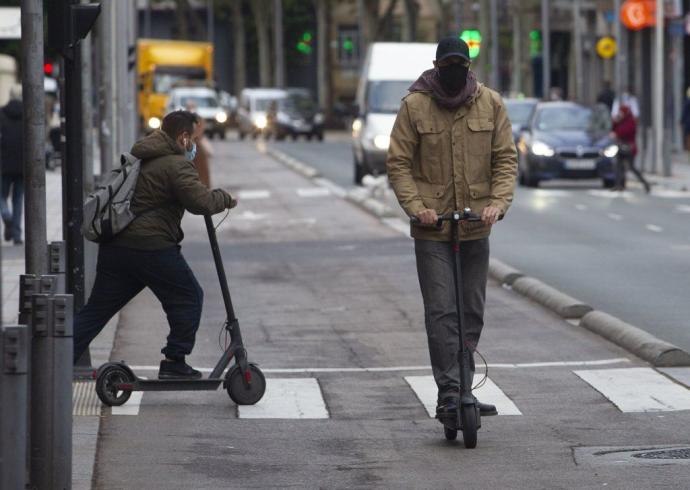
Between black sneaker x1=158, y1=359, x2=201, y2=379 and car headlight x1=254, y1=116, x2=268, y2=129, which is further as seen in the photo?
car headlight x1=254, y1=116, x2=268, y2=129

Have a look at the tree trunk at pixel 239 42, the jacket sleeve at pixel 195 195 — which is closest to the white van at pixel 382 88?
the jacket sleeve at pixel 195 195

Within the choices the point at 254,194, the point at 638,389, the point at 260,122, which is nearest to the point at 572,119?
the point at 254,194

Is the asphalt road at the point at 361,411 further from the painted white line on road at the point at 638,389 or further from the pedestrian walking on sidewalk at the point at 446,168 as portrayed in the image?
the pedestrian walking on sidewalk at the point at 446,168

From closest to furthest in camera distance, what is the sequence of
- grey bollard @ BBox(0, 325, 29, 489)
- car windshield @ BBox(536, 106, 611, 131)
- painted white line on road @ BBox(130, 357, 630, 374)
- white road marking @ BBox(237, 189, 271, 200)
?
1. grey bollard @ BBox(0, 325, 29, 489)
2. painted white line on road @ BBox(130, 357, 630, 374)
3. white road marking @ BBox(237, 189, 271, 200)
4. car windshield @ BBox(536, 106, 611, 131)

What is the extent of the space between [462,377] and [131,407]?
80.2 inches

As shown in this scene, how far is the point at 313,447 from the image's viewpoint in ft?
27.9

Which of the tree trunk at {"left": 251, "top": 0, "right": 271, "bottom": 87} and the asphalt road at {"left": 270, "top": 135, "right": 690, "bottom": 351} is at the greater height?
the tree trunk at {"left": 251, "top": 0, "right": 271, "bottom": 87}

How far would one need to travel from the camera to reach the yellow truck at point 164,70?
2758 inches

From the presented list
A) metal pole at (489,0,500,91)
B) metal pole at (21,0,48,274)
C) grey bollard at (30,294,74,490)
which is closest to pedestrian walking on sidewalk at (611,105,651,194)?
metal pole at (21,0,48,274)

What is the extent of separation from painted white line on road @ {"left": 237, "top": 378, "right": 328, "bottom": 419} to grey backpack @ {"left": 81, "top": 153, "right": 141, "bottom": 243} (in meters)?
1.14

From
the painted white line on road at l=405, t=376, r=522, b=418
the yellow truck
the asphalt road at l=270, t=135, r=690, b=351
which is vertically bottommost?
the asphalt road at l=270, t=135, r=690, b=351

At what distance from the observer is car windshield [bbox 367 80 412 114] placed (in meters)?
36.3

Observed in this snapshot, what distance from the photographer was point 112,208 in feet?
30.9

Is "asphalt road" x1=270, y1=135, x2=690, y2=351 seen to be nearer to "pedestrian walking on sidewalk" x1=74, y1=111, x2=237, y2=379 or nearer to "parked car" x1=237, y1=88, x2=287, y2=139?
"pedestrian walking on sidewalk" x1=74, y1=111, x2=237, y2=379
